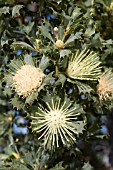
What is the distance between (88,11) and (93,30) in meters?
0.09

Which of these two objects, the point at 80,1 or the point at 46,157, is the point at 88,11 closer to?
the point at 80,1

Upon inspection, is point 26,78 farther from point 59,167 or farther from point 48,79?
point 59,167

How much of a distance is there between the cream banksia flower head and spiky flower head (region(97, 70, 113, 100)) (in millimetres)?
219

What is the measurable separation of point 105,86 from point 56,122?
0.78ft

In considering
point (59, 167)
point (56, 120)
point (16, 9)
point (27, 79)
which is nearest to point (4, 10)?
point (16, 9)

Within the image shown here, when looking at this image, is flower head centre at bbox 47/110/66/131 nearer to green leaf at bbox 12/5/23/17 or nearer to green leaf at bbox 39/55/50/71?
green leaf at bbox 39/55/50/71

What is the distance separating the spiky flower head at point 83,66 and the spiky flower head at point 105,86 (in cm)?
6

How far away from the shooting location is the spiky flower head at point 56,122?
1.43 metres

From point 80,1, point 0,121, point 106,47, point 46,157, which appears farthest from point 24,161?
point 80,1

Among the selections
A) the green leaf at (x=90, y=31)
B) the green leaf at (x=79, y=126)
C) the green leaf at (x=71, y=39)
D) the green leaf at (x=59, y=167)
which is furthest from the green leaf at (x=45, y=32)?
the green leaf at (x=59, y=167)

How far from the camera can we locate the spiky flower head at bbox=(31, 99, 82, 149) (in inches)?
56.4

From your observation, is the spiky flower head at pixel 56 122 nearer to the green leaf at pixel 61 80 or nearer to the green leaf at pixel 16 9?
the green leaf at pixel 61 80

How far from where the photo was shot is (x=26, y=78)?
1438 millimetres

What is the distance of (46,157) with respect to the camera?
1.56 meters
